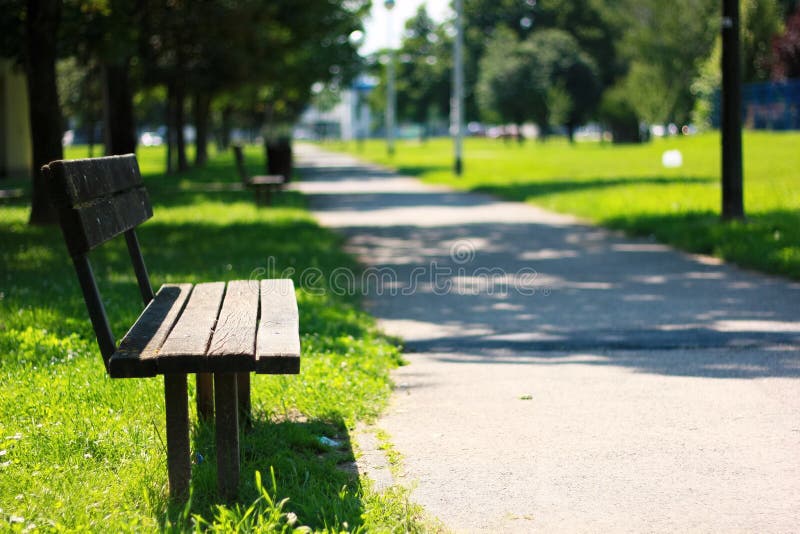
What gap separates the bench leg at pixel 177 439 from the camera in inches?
162

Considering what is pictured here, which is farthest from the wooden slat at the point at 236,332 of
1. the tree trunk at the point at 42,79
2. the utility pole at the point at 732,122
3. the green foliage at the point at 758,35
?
the green foliage at the point at 758,35

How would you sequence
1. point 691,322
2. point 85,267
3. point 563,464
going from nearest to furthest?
1. point 85,267
2. point 563,464
3. point 691,322

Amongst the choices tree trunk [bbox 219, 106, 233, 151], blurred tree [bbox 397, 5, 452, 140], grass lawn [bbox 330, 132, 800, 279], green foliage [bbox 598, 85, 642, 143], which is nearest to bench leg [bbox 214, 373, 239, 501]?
grass lawn [bbox 330, 132, 800, 279]

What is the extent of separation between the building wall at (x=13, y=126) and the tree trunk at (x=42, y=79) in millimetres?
19536

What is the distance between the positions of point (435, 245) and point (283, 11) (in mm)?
16975

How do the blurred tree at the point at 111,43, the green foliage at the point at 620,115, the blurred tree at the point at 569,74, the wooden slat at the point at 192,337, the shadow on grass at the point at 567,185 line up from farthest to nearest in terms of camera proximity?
the blurred tree at the point at 569,74 → the green foliage at the point at 620,115 → the shadow on grass at the point at 567,185 → the blurred tree at the point at 111,43 → the wooden slat at the point at 192,337

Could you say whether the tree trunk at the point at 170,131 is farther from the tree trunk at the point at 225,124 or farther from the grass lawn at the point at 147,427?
the grass lawn at the point at 147,427

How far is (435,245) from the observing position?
44.8 ft

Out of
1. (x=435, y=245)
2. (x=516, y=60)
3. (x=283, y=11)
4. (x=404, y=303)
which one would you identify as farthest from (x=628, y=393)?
(x=516, y=60)

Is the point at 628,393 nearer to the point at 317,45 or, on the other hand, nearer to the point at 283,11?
the point at 283,11

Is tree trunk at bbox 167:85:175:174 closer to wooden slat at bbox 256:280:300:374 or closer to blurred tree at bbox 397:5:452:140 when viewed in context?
wooden slat at bbox 256:280:300:374

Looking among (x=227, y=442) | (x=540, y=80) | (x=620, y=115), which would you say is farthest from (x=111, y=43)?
(x=540, y=80)

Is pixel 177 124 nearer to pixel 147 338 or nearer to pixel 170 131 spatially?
pixel 170 131

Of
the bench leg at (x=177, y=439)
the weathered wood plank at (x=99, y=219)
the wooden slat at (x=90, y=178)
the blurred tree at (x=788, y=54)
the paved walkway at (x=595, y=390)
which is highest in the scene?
the blurred tree at (x=788, y=54)
